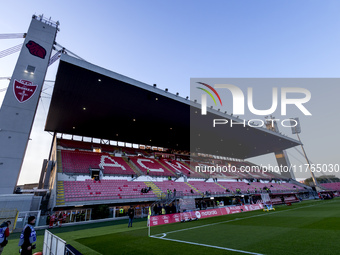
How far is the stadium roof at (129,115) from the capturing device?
66.6ft

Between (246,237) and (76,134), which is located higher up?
(76,134)

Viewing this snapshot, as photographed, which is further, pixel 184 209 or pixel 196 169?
pixel 196 169

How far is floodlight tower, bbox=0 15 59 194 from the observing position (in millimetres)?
16047

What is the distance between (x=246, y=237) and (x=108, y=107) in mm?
23212

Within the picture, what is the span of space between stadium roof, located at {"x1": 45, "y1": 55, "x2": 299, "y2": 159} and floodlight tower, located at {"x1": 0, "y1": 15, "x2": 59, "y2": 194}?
8.80 ft

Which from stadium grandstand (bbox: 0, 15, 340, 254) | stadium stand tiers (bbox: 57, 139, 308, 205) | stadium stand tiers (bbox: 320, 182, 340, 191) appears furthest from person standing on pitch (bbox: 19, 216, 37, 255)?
stadium stand tiers (bbox: 320, 182, 340, 191)

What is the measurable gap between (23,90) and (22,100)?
1028mm

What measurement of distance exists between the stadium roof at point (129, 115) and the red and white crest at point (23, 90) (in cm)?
245

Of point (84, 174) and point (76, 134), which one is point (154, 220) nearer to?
point (84, 174)

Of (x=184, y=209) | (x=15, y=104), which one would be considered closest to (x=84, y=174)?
(x=15, y=104)

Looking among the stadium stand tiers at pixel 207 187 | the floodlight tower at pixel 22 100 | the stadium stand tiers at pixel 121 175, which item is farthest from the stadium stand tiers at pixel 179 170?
the floodlight tower at pixel 22 100

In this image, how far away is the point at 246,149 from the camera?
53312 millimetres

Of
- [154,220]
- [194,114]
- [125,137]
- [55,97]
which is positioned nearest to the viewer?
[154,220]

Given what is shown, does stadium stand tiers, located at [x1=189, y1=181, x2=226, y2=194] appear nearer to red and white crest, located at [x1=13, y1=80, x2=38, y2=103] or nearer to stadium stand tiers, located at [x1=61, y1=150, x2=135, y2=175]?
stadium stand tiers, located at [x1=61, y1=150, x2=135, y2=175]
